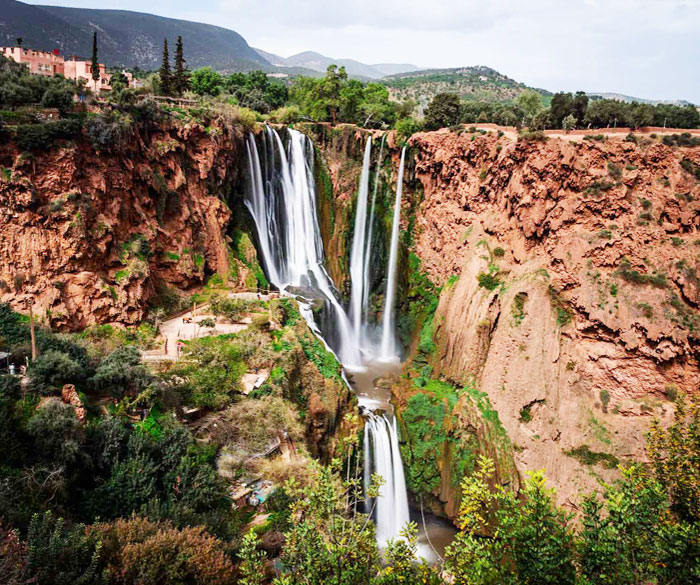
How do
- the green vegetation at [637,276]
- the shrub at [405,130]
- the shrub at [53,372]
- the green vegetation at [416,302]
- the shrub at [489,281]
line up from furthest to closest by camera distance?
the shrub at [405,130] < the green vegetation at [416,302] < the shrub at [489,281] < the green vegetation at [637,276] < the shrub at [53,372]

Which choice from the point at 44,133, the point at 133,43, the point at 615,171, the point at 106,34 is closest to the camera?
the point at 44,133

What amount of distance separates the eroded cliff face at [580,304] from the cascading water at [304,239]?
6.32 metres

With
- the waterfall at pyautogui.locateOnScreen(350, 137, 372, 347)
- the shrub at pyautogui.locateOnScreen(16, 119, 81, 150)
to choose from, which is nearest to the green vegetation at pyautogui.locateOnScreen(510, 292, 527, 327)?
the waterfall at pyautogui.locateOnScreen(350, 137, 372, 347)

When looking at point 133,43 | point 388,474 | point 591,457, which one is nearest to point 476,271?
point 591,457

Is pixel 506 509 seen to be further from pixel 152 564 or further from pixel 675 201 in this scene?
pixel 675 201

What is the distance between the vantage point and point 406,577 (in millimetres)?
6316

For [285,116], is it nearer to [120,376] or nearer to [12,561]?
[120,376]

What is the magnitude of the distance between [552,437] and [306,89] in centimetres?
4748

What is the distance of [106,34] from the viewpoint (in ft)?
483

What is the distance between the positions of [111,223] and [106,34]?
165 metres

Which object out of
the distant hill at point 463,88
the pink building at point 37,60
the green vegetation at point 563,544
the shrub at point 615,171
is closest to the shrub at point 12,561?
the green vegetation at point 563,544

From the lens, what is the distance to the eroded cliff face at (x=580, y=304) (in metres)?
20.5

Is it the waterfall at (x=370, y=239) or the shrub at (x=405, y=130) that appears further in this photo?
the shrub at (x=405, y=130)

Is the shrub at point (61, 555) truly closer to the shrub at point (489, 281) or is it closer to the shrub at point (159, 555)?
the shrub at point (159, 555)
